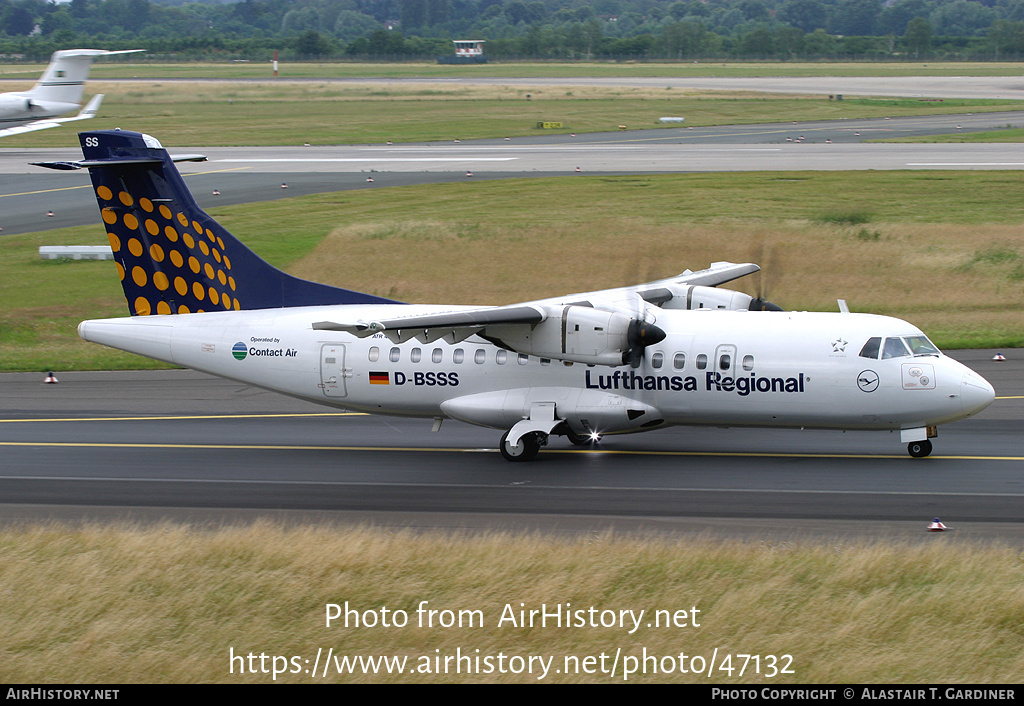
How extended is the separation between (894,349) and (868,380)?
84cm

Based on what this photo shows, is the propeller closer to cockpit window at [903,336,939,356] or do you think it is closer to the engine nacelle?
cockpit window at [903,336,939,356]

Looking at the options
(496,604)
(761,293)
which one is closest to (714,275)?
(761,293)

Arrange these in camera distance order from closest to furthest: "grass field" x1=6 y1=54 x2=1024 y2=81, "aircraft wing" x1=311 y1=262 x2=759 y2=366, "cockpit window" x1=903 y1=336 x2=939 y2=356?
1. "aircraft wing" x1=311 y1=262 x2=759 y2=366
2. "cockpit window" x1=903 y1=336 x2=939 y2=356
3. "grass field" x1=6 y1=54 x2=1024 y2=81

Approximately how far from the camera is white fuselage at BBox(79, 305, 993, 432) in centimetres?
2048

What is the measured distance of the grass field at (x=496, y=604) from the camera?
12.4m

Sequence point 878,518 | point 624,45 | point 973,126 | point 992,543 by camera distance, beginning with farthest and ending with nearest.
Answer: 1. point 624,45
2. point 973,126
3. point 878,518
4. point 992,543

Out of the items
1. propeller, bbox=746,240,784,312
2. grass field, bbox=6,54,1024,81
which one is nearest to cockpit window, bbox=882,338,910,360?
propeller, bbox=746,240,784,312

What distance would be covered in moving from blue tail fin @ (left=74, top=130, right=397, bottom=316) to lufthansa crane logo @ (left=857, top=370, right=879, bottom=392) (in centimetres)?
1037

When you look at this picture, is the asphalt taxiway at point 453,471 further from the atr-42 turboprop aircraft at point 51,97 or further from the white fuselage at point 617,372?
the atr-42 turboprop aircraft at point 51,97

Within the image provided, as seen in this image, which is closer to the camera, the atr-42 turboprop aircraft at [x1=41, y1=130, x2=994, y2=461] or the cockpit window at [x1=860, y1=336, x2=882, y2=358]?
the atr-42 turboprop aircraft at [x1=41, y1=130, x2=994, y2=461]

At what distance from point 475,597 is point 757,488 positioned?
24.1 ft
